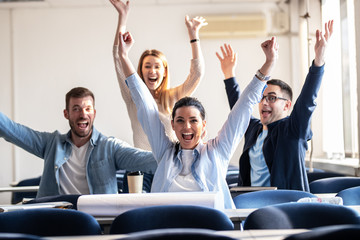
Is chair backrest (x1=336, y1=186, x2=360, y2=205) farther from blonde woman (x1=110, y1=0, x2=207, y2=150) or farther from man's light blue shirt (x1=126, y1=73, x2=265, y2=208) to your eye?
blonde woman (x1=110, y1=0, x2=207, y2=150)

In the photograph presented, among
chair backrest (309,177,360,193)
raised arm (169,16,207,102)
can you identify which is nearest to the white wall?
raised arm (169,16,207,102)

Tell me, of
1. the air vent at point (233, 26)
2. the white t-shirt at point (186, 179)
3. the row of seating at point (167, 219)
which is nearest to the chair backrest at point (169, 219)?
the row of seating at point (167, 219)

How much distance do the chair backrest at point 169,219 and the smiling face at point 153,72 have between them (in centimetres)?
161

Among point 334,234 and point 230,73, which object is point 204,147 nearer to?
point 230,73

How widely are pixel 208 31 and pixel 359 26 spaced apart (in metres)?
2.88

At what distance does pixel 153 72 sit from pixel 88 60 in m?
3.74

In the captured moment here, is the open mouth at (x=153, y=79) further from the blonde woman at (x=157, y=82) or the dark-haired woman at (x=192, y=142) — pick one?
the dark-haired woman at (x=192, y=142)

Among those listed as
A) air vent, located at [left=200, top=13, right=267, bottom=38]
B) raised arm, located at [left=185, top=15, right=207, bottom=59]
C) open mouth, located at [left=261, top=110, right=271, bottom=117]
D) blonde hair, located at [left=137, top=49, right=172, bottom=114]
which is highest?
air vent, located at [left=200, top=13, right=267, bottom=38]

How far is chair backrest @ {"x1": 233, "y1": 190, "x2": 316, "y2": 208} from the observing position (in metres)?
2.60

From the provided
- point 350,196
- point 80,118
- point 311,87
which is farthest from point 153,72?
point 350,196

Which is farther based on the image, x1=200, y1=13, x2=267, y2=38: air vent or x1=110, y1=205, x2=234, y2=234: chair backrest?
x1=200, y1=13, x2=267, y2=38: air vent

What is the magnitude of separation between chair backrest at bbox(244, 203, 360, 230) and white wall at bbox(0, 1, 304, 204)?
4.92 meters

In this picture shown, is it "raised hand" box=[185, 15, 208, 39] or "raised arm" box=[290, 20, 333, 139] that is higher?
"raised hand" box=[185, 15, 208, 39]

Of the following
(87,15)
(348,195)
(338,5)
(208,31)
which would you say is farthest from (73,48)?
(348,195)
